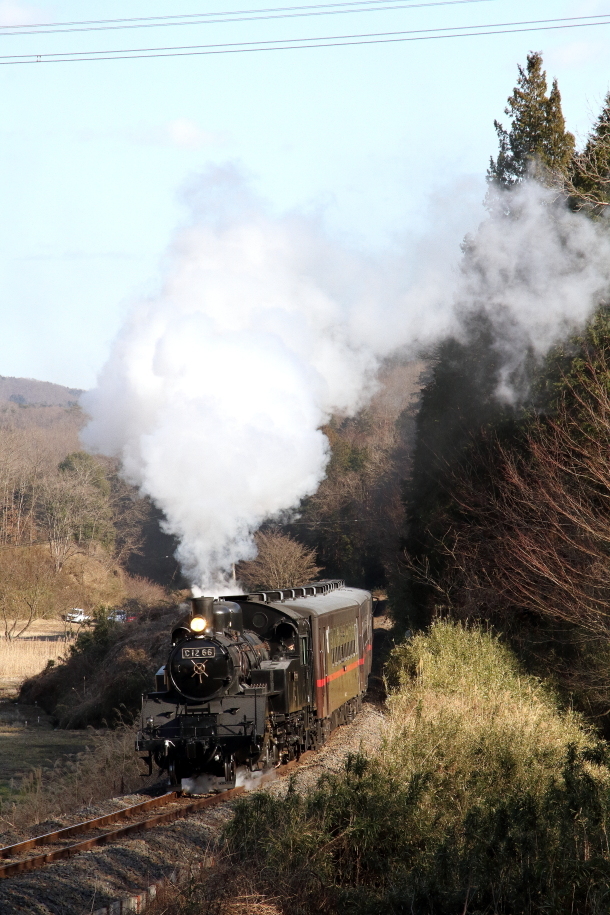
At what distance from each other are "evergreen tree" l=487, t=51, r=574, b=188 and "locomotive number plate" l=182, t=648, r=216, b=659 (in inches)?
1039

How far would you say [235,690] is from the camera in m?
13.0

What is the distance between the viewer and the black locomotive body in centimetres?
1274

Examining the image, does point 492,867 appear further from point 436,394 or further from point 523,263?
point 436,394

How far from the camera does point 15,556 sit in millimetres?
50969

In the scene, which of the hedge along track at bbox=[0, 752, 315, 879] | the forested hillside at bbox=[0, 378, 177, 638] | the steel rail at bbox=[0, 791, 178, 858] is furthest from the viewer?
the forested hillside at bbox=[0, 378, 177, 638]

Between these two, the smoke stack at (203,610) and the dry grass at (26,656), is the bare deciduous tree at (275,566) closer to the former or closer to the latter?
the dry grass at (26,656)

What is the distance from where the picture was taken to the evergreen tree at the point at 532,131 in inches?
1374

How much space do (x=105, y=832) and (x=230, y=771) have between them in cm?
282

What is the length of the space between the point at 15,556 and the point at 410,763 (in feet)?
143

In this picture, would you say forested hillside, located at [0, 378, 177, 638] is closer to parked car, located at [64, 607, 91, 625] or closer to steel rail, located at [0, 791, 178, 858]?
parked car, located at [64, 607, 91, 625]

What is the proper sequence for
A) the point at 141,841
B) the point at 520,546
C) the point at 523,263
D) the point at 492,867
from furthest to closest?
the point at 523,263
the point at 520,546
the point at 141,841
the point at 492,867

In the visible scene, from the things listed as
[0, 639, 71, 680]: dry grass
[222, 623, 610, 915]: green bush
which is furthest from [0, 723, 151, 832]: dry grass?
[0, 639, 71, 680]: dry grass

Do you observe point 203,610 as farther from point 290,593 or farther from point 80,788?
point 80,788

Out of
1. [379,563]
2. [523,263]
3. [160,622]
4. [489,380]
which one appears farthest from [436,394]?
[379,563]
